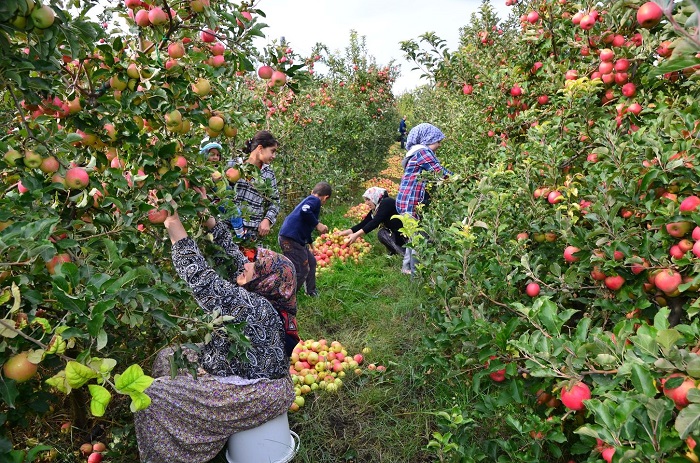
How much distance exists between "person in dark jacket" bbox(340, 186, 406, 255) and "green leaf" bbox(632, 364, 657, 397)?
4588mm

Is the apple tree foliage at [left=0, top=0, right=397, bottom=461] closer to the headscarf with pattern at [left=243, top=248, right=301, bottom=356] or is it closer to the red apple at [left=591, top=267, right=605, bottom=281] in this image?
the headscarf with pattern at [left=243, top=248, right=301, bottom=356]

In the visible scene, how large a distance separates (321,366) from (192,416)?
1.23 m

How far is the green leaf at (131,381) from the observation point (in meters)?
0.84

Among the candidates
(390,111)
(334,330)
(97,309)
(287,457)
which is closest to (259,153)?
(334,330)

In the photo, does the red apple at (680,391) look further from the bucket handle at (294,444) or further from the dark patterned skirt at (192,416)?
the bucket handle at (294,444)

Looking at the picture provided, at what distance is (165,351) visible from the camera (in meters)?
2.54

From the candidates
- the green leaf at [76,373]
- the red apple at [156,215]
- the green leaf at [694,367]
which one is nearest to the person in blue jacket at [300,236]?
the red apple at [156,215]

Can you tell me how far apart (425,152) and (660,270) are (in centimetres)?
331

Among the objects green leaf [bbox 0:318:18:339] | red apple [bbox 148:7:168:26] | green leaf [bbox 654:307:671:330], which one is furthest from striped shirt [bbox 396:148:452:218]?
green leaf [bbox 0:318:18:339]

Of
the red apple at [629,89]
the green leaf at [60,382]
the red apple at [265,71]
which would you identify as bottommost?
the green leaf at [60,382]

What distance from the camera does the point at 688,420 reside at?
0.89 meters

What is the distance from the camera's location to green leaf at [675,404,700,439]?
35.0 inches

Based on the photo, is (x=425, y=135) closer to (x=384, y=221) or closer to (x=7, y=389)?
(x=384, y=221)

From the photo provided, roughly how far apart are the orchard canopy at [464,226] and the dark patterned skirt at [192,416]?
260 mm
